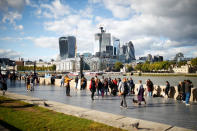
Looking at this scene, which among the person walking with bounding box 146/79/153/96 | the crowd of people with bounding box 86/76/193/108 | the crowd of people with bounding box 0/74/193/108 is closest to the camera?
the crowd of people with bounding box 0/74/193/108

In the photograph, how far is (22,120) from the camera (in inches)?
364

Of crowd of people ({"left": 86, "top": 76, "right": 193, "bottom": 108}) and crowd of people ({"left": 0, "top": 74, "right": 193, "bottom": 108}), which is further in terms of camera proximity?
crowd of people ({"left": 86, "top": 76, "right": 193, "bottom": 108})

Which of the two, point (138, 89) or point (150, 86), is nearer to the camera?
point (138, 89)

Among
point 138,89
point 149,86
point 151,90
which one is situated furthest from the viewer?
point 151,90

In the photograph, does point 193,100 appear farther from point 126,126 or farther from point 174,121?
point 126,126

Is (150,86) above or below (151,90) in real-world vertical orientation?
above

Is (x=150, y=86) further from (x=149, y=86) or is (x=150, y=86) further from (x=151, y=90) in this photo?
(x=151, y=90)

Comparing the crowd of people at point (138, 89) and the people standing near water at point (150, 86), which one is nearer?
the crowd of people at point (138, 89)

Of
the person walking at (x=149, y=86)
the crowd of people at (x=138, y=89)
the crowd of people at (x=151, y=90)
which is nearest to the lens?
the crowd of people at (x=138, y=89)

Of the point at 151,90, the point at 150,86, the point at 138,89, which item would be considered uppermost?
the point at 138,89

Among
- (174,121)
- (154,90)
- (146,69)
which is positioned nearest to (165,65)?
(146,69)

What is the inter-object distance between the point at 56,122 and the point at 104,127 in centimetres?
267

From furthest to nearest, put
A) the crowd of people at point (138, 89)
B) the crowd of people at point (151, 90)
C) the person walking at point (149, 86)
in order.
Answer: the person walking at point (149, 86) → the crowd of people at point (151, 90) → the crowd of people at point (138, 89)

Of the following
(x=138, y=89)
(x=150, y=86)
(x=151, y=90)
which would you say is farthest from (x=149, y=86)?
(x=138, y=89)
